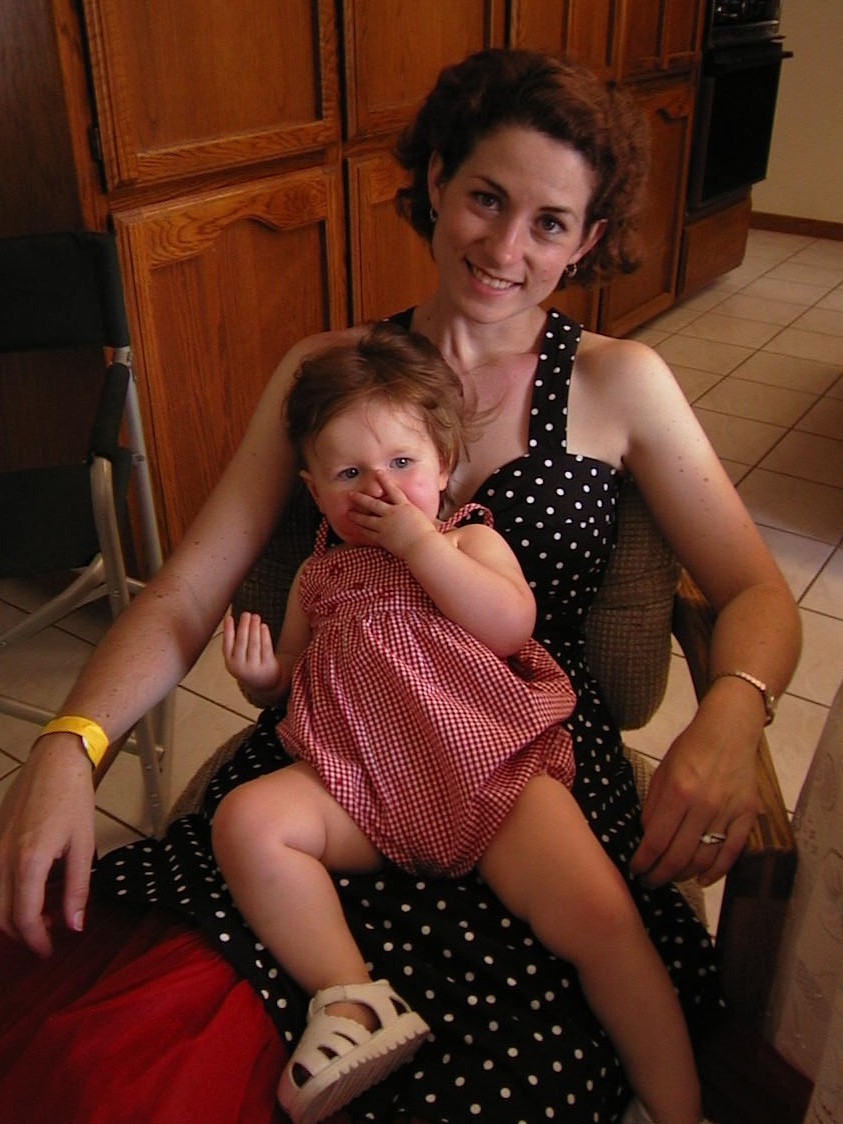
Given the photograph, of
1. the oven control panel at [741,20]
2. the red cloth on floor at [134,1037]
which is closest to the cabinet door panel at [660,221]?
the oven control panel at [741,20]

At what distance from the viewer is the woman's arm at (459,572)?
3.29 ft

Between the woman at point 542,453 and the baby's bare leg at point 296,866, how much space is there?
0.16 feet

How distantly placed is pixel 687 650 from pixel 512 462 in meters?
0.29

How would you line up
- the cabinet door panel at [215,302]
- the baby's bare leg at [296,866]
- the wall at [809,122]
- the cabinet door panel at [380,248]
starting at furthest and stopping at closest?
the wall at [809,122]
the cabinet door panel at [380,248]
the cabinet door panel at [215,302]
the baby's bare leg at [296,866]

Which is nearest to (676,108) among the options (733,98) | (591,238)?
(733,98)

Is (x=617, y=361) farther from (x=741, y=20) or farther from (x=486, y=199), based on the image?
(x=741, y=20)

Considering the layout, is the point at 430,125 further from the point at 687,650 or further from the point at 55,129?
the point at 55,129

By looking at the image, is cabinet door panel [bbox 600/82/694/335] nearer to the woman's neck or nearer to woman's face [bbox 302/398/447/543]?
the woman's neck

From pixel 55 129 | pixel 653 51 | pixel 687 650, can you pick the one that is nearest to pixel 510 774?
pixel 687 650

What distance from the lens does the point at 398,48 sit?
238 centimetres

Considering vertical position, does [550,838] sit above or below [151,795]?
above

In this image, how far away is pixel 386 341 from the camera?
1.15 metres

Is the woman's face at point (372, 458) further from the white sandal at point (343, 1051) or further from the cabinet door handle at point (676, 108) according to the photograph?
the cabinet door handle at point (676, 108)

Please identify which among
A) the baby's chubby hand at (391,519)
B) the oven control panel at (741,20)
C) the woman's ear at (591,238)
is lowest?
the baby's chubby hand at (391,519)
